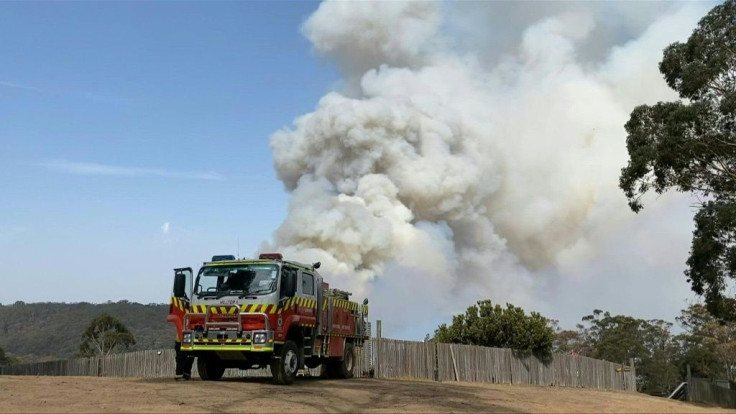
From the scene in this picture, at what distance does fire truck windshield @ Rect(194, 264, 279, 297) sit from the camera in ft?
54.2

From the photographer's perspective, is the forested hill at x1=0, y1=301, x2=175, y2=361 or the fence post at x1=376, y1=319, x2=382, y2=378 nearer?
the fence post at x1=376, y1=319, x2=382, y2=378

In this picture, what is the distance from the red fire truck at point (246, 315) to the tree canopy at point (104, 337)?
56.6m

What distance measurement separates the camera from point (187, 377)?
58.4ft

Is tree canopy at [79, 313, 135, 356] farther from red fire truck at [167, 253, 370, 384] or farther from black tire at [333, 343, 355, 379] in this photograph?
red fire truck at [167, 253, 370, 384]

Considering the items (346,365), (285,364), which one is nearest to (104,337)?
(346,365)

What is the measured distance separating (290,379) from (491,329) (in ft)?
70.0

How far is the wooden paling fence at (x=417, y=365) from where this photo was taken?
85.3ft

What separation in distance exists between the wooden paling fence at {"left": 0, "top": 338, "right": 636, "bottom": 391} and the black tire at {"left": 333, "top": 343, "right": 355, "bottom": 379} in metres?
0.99

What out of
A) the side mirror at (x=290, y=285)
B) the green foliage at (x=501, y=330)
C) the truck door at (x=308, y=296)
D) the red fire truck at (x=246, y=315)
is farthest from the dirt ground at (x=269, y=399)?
the green foliage at (x=501, y=330)

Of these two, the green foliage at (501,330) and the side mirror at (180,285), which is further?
the green foliage at (501,330)

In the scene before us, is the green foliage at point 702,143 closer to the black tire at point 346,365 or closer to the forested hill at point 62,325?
the black tire at point 346,365

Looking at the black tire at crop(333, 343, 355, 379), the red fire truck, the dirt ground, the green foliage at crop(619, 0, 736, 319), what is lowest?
the dirt ground

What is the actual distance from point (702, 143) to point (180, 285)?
19.0 metres

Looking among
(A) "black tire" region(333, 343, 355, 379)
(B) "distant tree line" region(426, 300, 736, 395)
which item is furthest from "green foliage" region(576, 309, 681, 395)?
(A) "black tire" region(333, 343, 355, 379)
